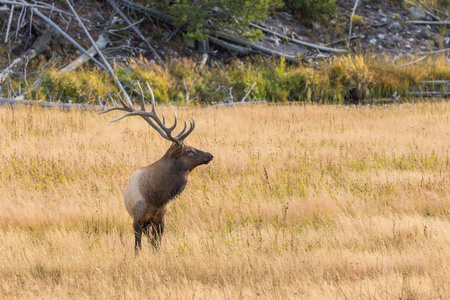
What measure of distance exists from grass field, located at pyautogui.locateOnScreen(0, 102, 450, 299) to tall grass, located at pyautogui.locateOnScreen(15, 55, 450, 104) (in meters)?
3.66

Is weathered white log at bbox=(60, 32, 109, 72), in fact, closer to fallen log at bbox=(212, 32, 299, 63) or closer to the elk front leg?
fallen log at bbox=(212, 32, 299, 63)

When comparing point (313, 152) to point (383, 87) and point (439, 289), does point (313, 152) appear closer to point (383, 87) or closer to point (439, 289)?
point (439, 289)

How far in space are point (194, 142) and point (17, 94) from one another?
19.2 feet

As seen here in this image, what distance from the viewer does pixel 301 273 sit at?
4.41 m

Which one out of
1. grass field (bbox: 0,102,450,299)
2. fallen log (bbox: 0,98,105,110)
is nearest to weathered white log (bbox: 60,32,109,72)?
fallen log (bbox: 0,98,105,110)

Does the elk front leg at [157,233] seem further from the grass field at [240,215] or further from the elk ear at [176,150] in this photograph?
the elk ear at [176,150]

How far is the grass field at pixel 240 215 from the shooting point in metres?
4.32

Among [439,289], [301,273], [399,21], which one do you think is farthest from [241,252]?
[399,21]

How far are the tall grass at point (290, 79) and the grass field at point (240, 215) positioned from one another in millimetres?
3655

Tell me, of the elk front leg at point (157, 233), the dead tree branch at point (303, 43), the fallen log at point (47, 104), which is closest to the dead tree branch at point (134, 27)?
the dead tree branch at point (303, 43)

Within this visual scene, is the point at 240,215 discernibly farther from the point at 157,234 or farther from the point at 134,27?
the point at 134,27

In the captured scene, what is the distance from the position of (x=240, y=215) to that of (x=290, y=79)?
911 centimetres

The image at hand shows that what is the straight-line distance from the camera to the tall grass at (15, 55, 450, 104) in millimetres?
14000

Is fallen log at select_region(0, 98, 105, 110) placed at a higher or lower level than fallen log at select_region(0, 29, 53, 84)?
lower
